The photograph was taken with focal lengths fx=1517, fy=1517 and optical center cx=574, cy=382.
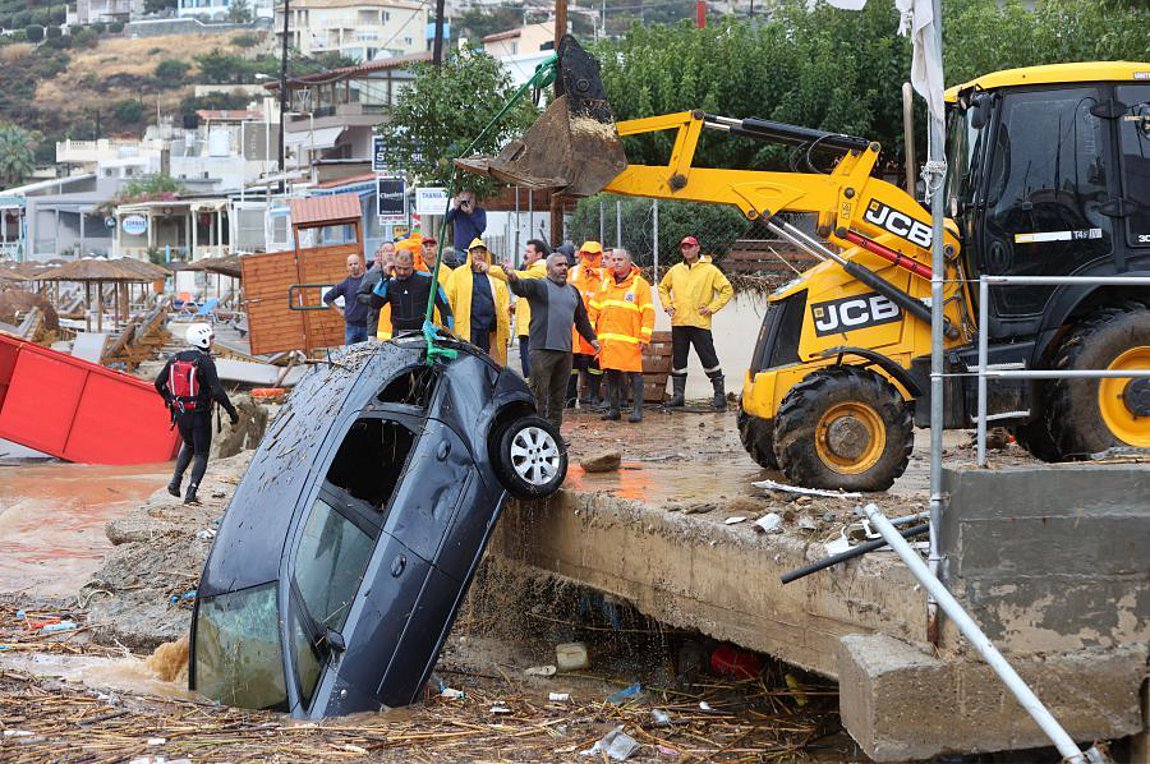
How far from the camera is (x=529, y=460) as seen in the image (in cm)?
943

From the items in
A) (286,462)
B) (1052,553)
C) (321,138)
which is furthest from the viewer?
(321,138)

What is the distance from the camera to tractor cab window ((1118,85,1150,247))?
29.6 ft

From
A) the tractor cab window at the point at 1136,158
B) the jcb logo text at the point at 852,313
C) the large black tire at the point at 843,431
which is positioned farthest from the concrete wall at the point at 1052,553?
the jcb logo text at the point at 852,313

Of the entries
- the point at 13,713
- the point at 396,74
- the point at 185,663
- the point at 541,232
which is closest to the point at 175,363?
the point at 185,663

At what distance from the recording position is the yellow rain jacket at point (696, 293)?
15.4 meters

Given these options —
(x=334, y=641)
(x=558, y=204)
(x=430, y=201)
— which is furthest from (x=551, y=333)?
(x=430, y=201)

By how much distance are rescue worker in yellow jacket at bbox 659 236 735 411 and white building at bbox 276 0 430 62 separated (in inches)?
5379

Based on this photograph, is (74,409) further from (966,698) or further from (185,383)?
(966,698)

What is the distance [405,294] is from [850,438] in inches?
222

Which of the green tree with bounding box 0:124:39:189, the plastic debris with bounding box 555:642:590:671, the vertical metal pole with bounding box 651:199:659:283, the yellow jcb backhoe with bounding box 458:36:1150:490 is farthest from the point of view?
the green tree with bounding box 0:124:39:189

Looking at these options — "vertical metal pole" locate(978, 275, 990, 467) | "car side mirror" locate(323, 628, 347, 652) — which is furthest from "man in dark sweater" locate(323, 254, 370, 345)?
"vertical metal pole" locate(978, 275, 990, 467)

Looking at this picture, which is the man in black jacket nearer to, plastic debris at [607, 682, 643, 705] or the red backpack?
the red backpack

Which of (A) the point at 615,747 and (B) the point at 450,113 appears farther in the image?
(B) the point at 450,113

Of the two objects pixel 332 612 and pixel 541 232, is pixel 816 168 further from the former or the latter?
pixel 541 232
